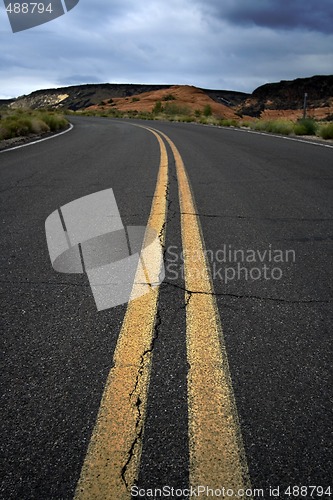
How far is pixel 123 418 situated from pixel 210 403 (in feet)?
1.02

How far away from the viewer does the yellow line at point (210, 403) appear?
1029mm

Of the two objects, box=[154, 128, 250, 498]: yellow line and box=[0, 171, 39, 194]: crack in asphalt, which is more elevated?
box=[0, 171, 39, 194]: crack in asphalt

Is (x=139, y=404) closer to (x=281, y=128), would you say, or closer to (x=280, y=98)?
(x=281, y=128)

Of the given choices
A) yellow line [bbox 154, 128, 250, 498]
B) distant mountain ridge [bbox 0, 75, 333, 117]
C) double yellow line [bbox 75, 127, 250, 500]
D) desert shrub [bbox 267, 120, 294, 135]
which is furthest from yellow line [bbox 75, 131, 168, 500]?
distant mountain ridge [bbox 0, 75, 333, 117]

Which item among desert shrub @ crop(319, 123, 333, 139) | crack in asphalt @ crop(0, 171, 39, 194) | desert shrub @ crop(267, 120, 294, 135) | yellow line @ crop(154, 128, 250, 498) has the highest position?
desert shrub @ crop(267, 120, 294, 135)

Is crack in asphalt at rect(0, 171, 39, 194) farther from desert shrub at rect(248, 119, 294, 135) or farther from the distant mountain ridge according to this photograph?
the distant mountain ridge

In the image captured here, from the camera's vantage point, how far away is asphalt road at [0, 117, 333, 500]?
107cm

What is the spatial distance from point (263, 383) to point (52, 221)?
2.65m

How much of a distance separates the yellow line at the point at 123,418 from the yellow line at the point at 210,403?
0.58ft

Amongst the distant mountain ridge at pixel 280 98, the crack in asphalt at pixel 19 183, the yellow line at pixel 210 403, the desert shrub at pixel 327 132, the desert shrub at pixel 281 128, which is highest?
the distant mountain ridge at pixel 280 98

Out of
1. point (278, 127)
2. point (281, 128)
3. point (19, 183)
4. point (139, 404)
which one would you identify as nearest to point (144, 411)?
point (139, 404)

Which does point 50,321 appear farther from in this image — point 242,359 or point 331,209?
point 331,209

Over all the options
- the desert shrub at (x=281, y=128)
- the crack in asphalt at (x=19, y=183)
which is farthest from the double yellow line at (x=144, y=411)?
the desert shrub at (x=281, y=128)

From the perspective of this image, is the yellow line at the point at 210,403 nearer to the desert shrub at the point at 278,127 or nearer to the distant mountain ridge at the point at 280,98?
the desert shrub at the point at 278,127
